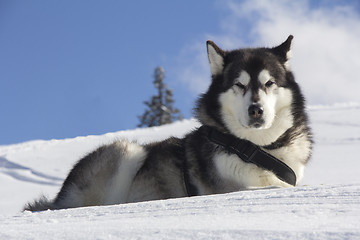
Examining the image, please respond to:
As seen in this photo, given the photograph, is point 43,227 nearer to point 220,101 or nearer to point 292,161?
point 220,101

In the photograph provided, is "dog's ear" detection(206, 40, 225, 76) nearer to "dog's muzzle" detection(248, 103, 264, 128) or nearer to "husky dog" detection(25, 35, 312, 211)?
"husky dog" detection(25, 35, 312, 211)

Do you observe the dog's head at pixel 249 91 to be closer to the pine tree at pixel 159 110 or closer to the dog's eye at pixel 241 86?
the dog's eye at pixel 241 86

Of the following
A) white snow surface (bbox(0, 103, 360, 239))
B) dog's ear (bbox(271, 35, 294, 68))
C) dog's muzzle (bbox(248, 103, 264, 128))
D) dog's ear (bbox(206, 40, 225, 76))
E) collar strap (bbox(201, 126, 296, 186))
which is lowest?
white snow surface (bbox(0, 103, 360, 239))

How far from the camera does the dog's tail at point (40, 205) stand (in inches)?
197

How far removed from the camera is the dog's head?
4.12 m

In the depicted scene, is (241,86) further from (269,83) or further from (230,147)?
(230,147)

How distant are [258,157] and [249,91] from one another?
0.61m

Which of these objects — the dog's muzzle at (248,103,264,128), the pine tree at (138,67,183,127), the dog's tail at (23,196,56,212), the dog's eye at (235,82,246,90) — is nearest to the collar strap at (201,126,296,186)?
the dog's muzzle at (248,103,264,128)

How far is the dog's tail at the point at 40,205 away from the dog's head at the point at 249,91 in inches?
74.3

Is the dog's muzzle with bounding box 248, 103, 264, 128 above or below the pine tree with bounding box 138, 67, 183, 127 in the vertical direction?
below

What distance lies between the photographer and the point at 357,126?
13.3 metres

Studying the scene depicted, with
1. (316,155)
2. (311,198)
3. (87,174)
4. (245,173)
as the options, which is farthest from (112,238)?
(316,155)

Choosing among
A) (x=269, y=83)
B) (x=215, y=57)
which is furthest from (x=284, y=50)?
(x=215, y=57)

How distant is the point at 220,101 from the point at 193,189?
0.87m
